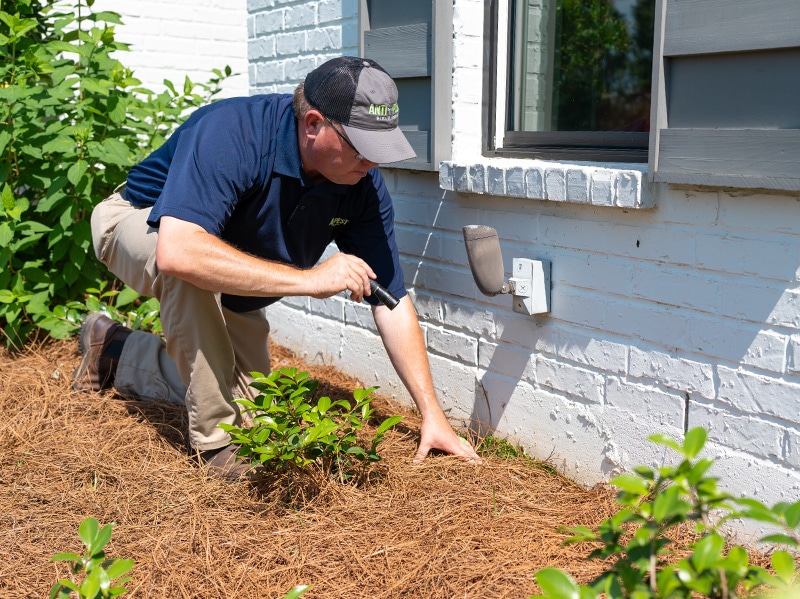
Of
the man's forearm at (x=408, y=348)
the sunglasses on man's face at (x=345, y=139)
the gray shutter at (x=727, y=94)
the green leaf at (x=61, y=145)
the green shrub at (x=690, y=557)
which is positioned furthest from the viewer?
the green leaf at (x=61, y=145)

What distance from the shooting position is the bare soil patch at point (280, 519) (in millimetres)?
2125

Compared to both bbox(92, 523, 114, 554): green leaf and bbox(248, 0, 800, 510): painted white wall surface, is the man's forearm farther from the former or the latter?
bbox(92, 523, 114, 554): green leaf

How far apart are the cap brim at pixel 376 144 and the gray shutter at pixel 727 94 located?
2.42ft

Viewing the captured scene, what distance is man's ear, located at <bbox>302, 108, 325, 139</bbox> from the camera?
8.33 ft

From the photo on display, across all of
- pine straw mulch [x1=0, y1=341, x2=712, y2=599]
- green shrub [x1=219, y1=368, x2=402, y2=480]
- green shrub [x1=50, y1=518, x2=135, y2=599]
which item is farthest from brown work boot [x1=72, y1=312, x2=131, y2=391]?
green shrub [x1=50, y1=518, x2=135, y2=599]

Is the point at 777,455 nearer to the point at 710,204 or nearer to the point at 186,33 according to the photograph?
the point at 710,204

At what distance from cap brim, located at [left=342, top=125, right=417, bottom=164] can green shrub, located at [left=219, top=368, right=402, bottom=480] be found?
2.24 feet

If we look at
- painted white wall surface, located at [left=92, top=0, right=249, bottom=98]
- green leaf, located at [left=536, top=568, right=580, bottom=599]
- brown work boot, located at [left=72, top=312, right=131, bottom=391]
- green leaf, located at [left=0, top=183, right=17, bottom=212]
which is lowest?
brown work boot, located at [left=72, top=312, right=131, bottom=391]

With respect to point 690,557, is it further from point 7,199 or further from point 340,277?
point 7,199

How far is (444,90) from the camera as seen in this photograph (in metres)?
3.00

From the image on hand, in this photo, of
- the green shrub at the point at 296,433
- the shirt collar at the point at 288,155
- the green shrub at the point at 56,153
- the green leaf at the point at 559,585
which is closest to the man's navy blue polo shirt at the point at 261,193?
the shirt collar at the point at 288,155

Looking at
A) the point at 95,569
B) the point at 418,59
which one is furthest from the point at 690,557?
the point at 418,59

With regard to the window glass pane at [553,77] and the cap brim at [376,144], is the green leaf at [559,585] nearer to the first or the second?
the cap brim at [376,144]

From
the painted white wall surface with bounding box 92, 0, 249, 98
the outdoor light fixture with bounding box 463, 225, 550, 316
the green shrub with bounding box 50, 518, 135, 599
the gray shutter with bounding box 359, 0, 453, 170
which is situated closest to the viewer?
the green shrub with bounding box 50, 518, 135, 599
